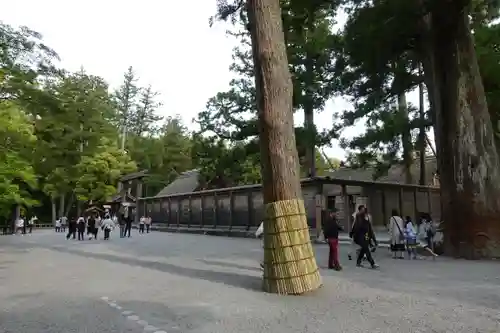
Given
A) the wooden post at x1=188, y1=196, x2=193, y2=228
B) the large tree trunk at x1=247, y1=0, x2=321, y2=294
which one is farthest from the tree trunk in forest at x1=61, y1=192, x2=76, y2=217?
the large tree trunk at x1=247, y1=0, x2=321, y2=294

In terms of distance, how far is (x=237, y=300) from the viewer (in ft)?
25.7

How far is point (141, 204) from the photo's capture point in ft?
137

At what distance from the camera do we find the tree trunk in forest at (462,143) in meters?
14.0

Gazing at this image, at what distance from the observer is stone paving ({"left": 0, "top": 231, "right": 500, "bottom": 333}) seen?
20.2 feet

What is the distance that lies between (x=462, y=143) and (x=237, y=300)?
999 centimetres

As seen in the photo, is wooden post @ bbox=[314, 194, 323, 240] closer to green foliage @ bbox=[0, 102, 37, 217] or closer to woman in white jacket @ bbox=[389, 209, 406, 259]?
woman in white jacket @ bbox=[389, 209, 406, 259]

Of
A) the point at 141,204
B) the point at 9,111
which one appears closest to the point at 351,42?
the point at 9,111

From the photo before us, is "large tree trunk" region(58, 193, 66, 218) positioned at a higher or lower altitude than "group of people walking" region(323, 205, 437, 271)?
higher

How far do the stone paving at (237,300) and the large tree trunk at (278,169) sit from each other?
0.47 m

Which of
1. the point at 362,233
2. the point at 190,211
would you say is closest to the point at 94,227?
the point at 190,211

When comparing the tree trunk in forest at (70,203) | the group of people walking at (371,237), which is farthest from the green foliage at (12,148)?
the tree trunk in forest at (70,203)

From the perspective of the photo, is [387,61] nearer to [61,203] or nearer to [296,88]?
[296,88]

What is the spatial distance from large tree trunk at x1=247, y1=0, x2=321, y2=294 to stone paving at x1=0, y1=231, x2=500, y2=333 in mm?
468

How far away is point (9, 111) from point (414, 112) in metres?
18.5
